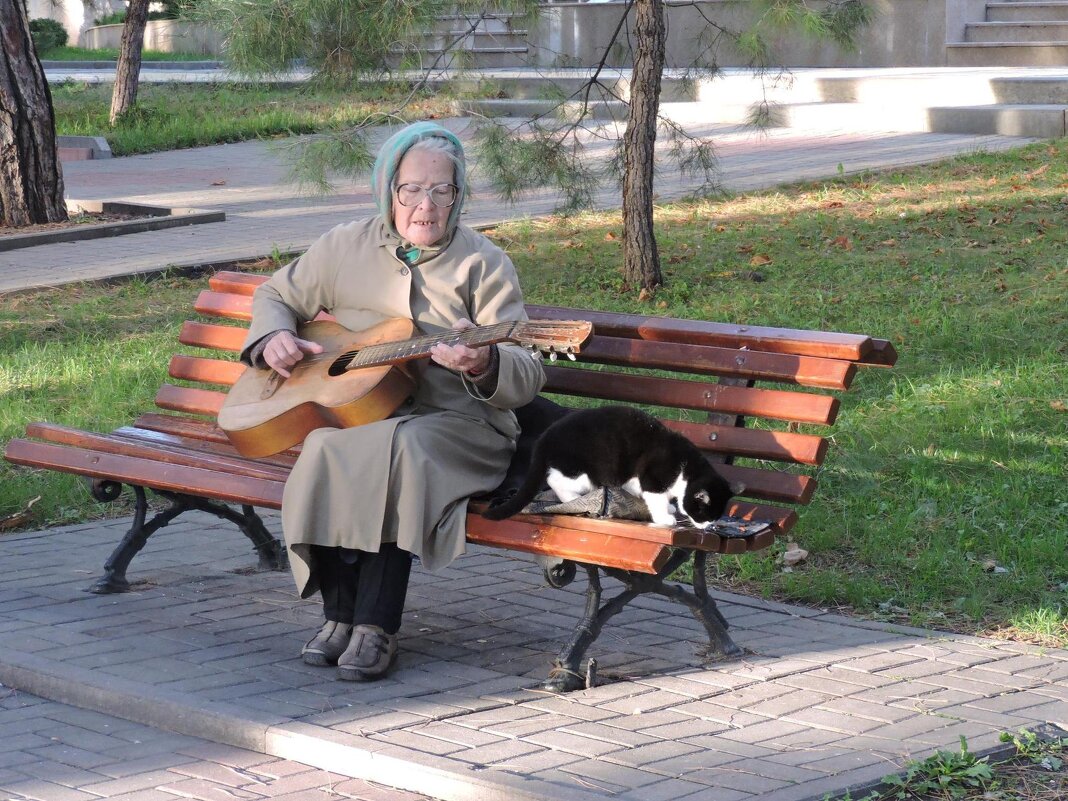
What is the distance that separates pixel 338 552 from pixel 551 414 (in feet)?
2.82

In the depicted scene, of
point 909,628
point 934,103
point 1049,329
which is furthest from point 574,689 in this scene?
point 934,103

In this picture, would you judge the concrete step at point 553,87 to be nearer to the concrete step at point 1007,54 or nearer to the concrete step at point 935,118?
the concrete step at point 935,118

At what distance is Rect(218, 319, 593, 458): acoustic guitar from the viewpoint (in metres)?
4.02

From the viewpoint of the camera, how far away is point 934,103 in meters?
14.3

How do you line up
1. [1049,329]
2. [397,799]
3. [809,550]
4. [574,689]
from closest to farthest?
[397,799] → [574,689] → [809,550] → [1049,329]

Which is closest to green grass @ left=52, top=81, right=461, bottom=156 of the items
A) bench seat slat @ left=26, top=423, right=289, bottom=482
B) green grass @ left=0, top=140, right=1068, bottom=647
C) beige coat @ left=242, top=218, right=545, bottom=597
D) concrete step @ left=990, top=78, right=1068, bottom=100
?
concrete step @ left=990, top=78, right=1068, bottom=100

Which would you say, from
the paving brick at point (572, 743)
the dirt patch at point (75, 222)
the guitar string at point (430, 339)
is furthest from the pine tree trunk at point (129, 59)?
the paving brick at point (572, 743)

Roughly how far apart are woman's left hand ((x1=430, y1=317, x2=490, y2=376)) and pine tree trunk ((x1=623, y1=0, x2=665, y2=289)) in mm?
4490

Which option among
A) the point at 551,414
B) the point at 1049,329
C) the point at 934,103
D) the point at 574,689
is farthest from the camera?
the point at 934,103

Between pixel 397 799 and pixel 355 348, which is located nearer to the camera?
pixel 397 799

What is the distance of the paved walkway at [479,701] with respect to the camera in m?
3.42

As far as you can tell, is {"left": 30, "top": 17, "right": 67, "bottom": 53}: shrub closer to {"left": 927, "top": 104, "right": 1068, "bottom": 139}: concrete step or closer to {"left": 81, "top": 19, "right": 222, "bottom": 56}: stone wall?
{"left": 81, "top": 19, "right": 222, "bottom": 56}: stone wall

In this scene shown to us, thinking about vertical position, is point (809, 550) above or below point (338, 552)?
below

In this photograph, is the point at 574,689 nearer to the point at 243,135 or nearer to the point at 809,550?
the point at 809,550
